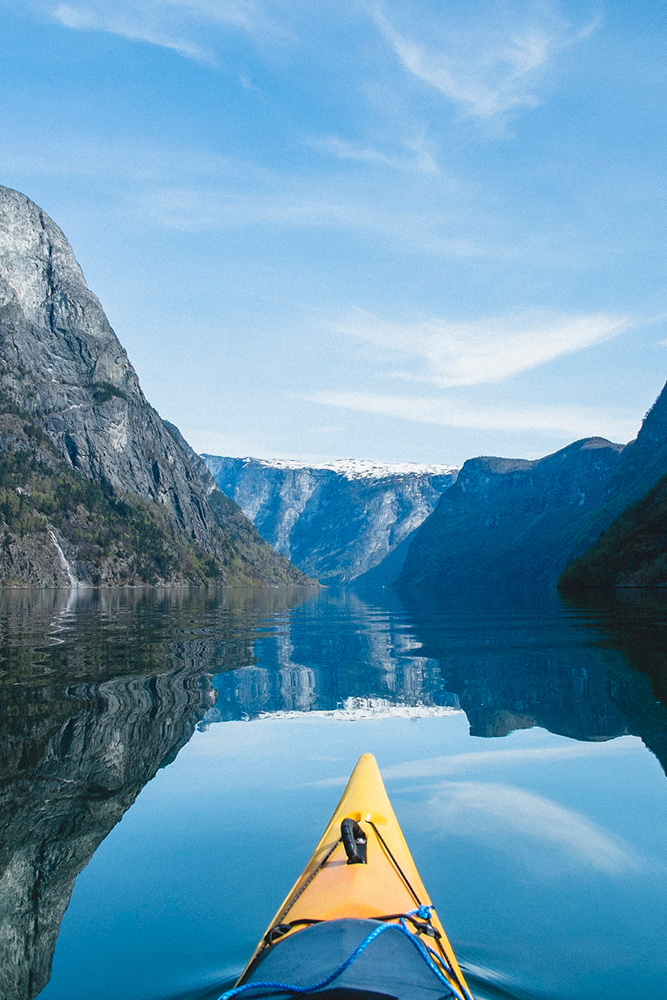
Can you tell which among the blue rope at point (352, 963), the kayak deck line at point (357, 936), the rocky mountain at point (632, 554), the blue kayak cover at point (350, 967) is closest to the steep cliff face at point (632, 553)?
the rocky mountain at point (632, 554)

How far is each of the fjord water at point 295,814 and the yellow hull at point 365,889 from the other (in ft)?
3.02

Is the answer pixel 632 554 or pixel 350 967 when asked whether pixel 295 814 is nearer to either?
pixel 350 967

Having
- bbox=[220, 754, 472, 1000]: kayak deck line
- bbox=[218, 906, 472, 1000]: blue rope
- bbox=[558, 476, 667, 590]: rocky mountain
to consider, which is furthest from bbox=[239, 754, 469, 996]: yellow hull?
bbox=[558, 476, 667, 590]: rocky mountain

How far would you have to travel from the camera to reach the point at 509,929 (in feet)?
22.0

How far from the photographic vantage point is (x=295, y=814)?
32.5ft

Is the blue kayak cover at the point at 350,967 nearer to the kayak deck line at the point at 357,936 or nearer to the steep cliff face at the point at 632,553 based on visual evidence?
the kayak deck line at the point at 357,936

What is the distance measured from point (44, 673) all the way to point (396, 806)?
43.2ft

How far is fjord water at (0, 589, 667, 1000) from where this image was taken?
20.6 feet

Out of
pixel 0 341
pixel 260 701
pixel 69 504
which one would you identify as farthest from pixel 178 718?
pixel 0 341

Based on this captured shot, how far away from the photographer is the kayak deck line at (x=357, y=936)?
422 cm

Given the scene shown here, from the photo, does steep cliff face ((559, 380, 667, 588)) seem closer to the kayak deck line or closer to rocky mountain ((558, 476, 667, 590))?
rocky mountain ((558, 476, 667, 590))

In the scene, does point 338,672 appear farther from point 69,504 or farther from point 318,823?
point 69,504

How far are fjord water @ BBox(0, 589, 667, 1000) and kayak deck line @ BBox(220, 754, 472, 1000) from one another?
1.02 m

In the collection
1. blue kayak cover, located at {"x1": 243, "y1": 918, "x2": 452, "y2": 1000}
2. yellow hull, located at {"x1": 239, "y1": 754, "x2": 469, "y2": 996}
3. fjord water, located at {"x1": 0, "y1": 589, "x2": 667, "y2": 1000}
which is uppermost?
blue kayak cover, located at {"x1": 243, "y1": 918, "x2": 452, "y2": 1000}
